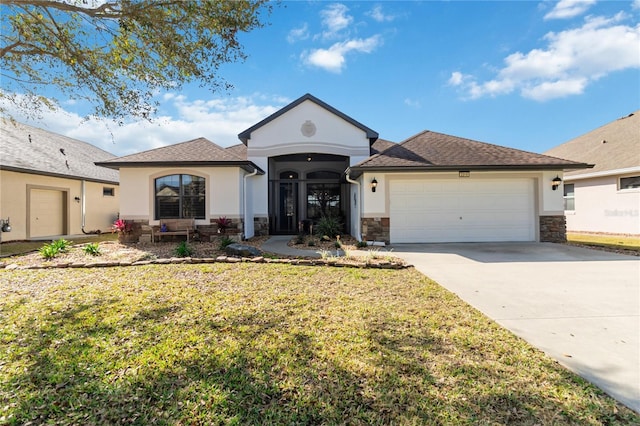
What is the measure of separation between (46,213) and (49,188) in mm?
1212

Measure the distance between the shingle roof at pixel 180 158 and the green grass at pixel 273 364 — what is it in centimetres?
728

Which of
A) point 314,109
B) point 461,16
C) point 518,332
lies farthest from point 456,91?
point 518,332

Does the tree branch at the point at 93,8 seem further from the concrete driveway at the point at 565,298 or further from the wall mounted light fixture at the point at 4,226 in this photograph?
the wall mounted light fixture at the point at 4,226

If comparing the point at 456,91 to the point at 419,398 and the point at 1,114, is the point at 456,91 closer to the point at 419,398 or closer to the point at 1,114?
the point at 419,398

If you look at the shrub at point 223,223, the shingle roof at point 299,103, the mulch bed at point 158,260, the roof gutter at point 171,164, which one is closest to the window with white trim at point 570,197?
the shingle roof at point 299,103

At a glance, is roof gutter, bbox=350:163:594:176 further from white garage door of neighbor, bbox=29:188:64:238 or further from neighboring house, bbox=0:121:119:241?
white garage door of neighbor, bbox=29:188:64:238

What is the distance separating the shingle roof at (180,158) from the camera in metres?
11.4

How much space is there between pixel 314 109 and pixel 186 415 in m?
13.8

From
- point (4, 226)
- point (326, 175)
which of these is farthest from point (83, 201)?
point (326, 175)

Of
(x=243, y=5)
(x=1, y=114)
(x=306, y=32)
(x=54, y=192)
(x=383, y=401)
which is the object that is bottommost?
(x=383, y=401)

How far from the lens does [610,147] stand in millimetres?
15477

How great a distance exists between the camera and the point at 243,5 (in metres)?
5.62

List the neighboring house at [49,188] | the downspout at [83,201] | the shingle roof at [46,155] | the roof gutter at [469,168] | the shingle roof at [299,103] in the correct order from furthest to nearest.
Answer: the downspout at [83,201], the shingle roof at [299,103], the shingle roof at [46,155], the neighboring house at [49,188], the roof gutter at [469,168]

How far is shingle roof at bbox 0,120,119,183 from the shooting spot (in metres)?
12.9
